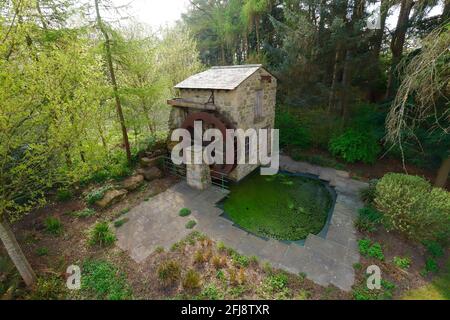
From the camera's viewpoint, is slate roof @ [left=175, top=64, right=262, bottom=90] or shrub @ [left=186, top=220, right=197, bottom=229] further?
slate roof @ [left=175, top=64, right=262, bottom=90]

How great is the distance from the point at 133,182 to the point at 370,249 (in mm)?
7344

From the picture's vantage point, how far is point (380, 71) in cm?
956

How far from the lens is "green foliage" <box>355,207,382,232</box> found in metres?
5.71

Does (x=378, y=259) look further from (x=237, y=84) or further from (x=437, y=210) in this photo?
(x=237, y=84)

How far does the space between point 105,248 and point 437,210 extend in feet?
26.0

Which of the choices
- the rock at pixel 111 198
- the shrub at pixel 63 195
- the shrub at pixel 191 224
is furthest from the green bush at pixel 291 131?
the shrub at pixel 63 195

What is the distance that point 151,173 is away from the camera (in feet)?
27.1

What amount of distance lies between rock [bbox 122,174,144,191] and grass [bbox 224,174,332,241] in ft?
10.9

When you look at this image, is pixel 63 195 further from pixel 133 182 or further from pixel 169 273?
pixel 169 273

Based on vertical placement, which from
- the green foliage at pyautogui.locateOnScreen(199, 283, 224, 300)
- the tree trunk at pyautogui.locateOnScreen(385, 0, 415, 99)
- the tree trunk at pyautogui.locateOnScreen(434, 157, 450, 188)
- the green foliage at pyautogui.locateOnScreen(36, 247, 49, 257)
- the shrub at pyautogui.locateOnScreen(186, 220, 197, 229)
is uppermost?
the tree trunk at pyautogui.locateOnScreen(385, 0, 415, 99)

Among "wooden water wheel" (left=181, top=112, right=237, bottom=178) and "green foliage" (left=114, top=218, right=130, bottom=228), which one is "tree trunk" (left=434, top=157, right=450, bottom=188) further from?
"green foliage" (left=114, top=218, right=130, bottom=228)

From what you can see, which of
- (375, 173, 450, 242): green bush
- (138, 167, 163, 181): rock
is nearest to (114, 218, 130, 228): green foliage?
(138, 167, 163, 181): rock

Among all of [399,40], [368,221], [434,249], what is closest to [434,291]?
[434,249]

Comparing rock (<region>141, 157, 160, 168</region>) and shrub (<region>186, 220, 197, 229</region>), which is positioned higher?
rock (<region>141, 157, 160, 168</region>)
